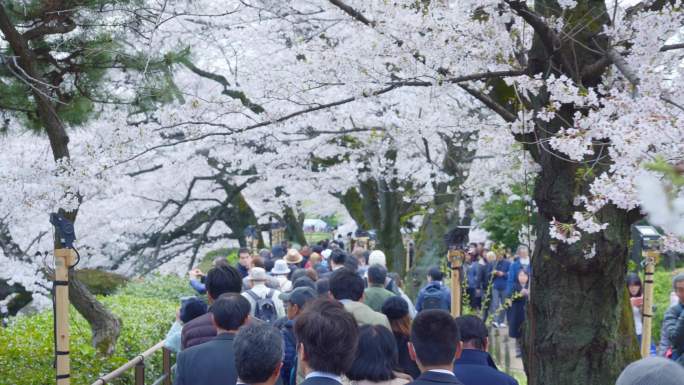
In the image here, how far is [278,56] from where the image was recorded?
14.5m

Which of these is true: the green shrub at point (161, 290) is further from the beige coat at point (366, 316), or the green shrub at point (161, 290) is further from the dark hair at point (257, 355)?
the dark hair at point (257, 355)

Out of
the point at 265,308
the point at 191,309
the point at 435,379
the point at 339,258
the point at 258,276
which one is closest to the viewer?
the point at 435,379

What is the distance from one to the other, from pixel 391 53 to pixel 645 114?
2.50 m

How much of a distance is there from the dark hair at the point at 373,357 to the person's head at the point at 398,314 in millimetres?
1446

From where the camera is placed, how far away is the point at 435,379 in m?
3.39

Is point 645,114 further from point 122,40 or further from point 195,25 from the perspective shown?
point 195,25

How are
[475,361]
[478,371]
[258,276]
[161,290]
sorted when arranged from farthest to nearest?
[161,290]
[258,276]
[475,361]
[478,371]

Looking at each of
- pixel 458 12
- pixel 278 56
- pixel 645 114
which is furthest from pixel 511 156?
pixel 278 56

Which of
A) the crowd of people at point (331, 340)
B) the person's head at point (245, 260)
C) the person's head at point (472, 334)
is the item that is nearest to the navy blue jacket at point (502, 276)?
the person's head at point (245, 260)

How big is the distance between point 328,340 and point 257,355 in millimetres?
299

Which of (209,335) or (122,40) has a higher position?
(122,40)

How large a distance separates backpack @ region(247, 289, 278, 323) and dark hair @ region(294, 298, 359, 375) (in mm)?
3417

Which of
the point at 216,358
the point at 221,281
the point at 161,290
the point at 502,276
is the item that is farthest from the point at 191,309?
the point at 502,276

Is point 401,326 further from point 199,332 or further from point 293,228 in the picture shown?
point 293,228
